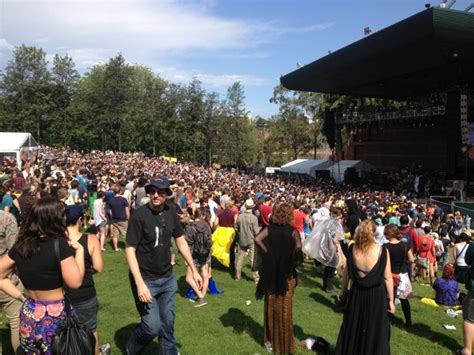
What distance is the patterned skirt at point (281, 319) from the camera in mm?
4520

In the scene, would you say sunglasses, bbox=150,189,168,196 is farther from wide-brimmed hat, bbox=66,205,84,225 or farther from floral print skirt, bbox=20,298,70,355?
floral print skirt, bbox=20,298,70,355

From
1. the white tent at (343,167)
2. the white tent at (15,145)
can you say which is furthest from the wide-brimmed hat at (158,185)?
the white tent at (343,167)

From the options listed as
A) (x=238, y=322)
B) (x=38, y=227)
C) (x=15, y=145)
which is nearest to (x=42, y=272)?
(x=38, y=227)

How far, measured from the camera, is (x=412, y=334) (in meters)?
5.60

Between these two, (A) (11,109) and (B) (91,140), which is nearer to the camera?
(A) (11,109)

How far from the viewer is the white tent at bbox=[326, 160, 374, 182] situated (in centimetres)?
3544

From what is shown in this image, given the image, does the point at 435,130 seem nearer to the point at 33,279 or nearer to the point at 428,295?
the point at 428,295

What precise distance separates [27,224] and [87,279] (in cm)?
102

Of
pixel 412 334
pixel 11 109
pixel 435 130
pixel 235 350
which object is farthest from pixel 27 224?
pixel 11 109

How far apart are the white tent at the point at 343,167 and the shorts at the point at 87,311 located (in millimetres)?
33063

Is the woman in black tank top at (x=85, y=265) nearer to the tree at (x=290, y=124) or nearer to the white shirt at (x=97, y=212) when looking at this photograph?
the white shirt at (x=97, y=212)

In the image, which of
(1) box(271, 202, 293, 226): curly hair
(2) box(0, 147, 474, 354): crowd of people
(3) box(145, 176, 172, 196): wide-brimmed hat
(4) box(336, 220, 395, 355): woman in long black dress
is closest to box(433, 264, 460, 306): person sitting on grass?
(2) box(0, 147, 474, 354): crowd of people

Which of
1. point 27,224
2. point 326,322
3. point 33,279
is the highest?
point 27,224

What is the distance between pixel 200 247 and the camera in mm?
6586
